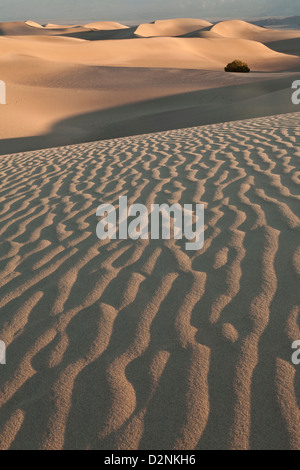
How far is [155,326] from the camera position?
2.61 metres

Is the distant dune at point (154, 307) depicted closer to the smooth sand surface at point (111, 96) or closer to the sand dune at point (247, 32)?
the smooth sand surface at point (111, 96)

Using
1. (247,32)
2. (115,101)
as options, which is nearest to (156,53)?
(115,101)

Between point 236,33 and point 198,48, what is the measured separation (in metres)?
39.7

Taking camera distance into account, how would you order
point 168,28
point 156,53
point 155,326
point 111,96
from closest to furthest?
point 155,326
point 111,96
point 156,53
point 168,28

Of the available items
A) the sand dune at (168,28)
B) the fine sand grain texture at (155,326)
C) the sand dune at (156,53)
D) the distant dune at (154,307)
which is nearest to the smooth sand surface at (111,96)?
the sand dune at (156,53)

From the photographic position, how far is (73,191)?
5555mm

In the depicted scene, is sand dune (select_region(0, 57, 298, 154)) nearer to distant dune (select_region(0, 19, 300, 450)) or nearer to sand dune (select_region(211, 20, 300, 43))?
distant dune (select_region(0, 19, 300, 450))

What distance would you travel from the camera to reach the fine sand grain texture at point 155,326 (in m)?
1.96

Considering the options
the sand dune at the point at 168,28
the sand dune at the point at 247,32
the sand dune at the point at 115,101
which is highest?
the sand dune at the point at 168,28

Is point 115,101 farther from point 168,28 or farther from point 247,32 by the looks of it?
point 168,28

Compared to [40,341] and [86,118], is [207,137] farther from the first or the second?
[86,118]
